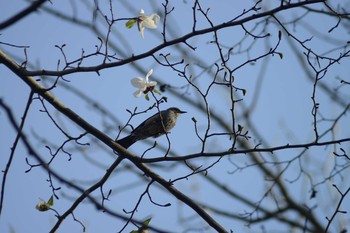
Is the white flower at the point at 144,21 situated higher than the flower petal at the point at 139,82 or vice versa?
the white flower at the point at 144,21

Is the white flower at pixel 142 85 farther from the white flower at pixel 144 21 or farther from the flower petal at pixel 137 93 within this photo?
the white flower at pixel 144 21

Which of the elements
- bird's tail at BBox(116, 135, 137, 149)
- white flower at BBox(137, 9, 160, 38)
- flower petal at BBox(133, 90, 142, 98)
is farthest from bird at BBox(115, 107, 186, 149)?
white flower at BBox(137, 9, 160, 38)

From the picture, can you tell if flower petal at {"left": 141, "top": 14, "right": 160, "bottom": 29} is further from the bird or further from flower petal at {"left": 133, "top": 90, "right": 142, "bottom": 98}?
the bird

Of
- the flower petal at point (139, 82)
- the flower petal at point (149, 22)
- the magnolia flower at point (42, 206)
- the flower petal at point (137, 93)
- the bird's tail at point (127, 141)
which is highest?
the bird's tail at point (127, 141)

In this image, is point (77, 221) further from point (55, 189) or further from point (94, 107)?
point (94, 107)

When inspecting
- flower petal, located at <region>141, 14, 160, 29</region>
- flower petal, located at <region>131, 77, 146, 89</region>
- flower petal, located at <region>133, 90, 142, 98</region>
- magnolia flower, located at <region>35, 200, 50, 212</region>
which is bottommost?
magnolia flower, located at <region>35, 200, 50, 212</region>

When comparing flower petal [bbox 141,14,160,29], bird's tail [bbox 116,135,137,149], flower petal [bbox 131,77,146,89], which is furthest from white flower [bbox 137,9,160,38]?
bird's tail [bbox 116,135,137,149]

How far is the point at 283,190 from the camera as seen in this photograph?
326 inches

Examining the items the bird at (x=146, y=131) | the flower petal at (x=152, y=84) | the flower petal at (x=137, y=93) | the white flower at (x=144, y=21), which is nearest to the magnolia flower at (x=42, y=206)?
the flower petal at (x=137, y=93)

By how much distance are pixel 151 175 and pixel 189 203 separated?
0.36 m

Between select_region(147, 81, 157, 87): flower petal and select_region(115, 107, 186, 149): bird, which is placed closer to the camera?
select_region(147, 81, 157, 87): flower petal

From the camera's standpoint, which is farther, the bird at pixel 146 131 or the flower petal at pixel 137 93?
the bird at pixel 146 131

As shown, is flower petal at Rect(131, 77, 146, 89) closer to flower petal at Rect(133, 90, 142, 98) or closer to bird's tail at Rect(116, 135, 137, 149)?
flower petal at Rect(133, 90, 142, 98)

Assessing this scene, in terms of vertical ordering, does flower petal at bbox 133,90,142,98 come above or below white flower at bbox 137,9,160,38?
below
